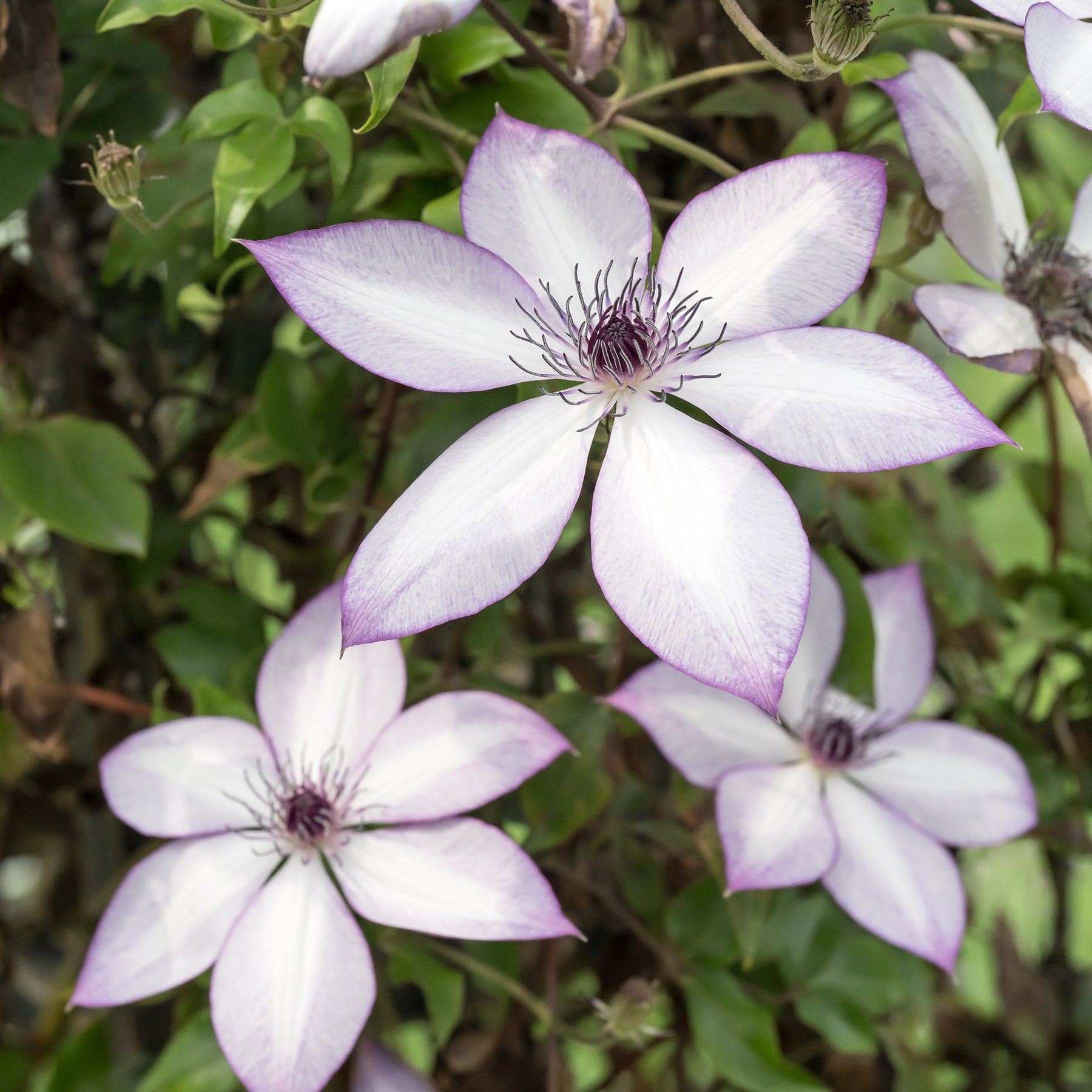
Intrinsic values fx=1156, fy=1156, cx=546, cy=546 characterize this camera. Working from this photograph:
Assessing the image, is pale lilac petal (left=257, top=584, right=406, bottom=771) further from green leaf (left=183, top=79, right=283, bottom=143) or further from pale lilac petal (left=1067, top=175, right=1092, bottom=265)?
pale lilac petal (left=1067, top=175, right=1092, bottom=265)

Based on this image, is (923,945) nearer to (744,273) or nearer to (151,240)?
(744,273)

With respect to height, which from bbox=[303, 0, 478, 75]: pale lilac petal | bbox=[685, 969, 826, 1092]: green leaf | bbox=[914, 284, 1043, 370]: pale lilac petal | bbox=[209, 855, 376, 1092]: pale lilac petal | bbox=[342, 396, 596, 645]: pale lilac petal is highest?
bbox=[303, 0, 478, 75]: pale lilac petal

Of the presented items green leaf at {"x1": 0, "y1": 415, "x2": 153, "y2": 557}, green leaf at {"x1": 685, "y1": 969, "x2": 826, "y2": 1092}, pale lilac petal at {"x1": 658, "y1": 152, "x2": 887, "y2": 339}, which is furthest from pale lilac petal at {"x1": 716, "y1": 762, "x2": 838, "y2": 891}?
green leaf at {"x1": 0, "y1": 415, "x2": 153, "y2": 557}

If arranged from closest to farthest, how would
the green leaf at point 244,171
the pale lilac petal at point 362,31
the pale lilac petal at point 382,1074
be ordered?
the pale lilac petal at point 362,31 < the green leaf at point 244,171 < the pale lilac petal at point 382,1074

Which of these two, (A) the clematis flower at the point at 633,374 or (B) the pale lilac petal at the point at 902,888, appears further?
(B) the pale lilac petal at the point at 902,888

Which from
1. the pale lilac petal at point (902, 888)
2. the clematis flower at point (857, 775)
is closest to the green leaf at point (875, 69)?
the clematis flower at point (857, 775)

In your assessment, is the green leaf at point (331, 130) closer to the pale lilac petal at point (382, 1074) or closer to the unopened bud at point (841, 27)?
the unopened bud at point (841, 27)
